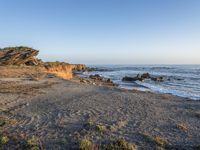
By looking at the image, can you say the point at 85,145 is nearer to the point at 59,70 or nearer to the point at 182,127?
the point at 182,127

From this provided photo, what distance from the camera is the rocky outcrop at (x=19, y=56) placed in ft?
135

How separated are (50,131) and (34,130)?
60 centimetres

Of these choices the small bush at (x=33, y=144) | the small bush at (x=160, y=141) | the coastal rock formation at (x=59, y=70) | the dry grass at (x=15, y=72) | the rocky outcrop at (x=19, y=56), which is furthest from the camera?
the rocky outcrop at (x=19, y=56)

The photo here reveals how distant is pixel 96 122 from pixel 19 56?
3688 centimetres

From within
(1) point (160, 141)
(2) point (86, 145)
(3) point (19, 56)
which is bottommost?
(1) point (160, 141)

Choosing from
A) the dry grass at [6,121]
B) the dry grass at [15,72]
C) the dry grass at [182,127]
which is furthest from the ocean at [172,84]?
the dry grass at [6,121]

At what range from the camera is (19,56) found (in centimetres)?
4303

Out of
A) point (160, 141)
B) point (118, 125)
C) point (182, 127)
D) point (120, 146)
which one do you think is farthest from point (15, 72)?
point (160, 141)

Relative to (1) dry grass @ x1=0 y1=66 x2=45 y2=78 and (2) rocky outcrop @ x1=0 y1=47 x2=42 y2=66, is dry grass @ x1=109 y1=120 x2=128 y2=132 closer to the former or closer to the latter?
(1) dry grass @ x1=0 y1=66 x2=45 y2=78

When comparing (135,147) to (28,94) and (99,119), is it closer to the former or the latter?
(99,119)

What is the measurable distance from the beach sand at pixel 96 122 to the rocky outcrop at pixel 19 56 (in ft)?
91.7

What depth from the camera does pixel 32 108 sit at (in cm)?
1220

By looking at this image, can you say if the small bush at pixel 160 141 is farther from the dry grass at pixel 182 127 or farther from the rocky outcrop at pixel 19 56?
the rocky outcrop at pixel 19 56

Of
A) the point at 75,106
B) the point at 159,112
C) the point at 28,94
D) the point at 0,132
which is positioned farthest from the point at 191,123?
the point at 28,94
